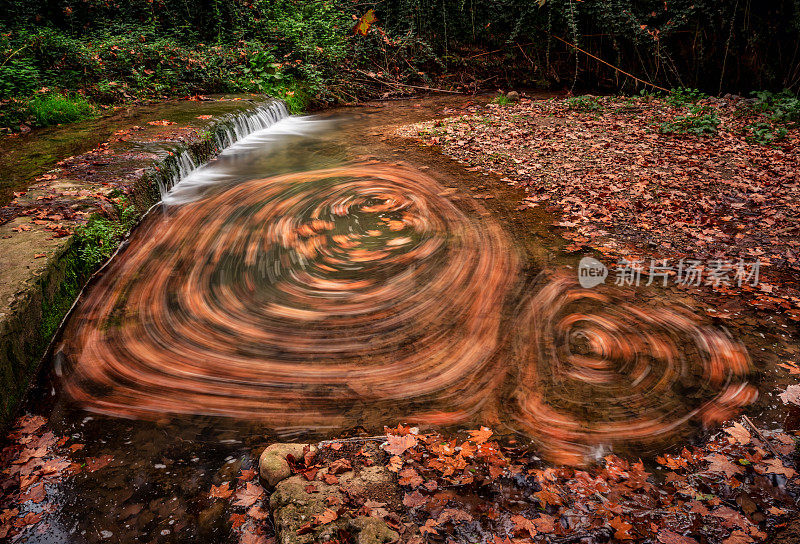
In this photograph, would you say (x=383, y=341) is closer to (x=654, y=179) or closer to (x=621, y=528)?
(x=621, y=528)

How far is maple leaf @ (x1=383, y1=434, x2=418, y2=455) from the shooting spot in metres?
3.02

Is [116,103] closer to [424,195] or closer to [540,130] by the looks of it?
[424,195]

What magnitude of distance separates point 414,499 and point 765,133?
371 inches

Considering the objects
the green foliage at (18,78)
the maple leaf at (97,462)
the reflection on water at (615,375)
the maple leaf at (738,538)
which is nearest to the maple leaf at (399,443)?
the reflection on water at (615,375)

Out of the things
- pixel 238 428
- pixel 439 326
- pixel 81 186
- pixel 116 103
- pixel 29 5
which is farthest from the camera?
pixel 29 5

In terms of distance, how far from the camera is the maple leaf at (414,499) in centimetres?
265

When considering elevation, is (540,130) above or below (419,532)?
above

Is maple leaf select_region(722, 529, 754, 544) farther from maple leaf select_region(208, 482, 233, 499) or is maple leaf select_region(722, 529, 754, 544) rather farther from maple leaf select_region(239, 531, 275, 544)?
maple leaf select_region(208, 482, 233, 499)

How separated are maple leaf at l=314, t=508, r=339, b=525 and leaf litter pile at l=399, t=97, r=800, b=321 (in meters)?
4.12

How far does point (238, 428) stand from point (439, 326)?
1.97 meters

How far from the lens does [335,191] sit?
7539 mm

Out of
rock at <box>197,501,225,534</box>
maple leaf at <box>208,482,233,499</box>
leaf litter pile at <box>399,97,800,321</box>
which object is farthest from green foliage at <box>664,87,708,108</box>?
rock at <box>197,501,225,534</box>

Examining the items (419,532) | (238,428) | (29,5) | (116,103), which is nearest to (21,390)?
(238,428)

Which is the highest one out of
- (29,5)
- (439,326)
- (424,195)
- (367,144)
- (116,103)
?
(29,5)
